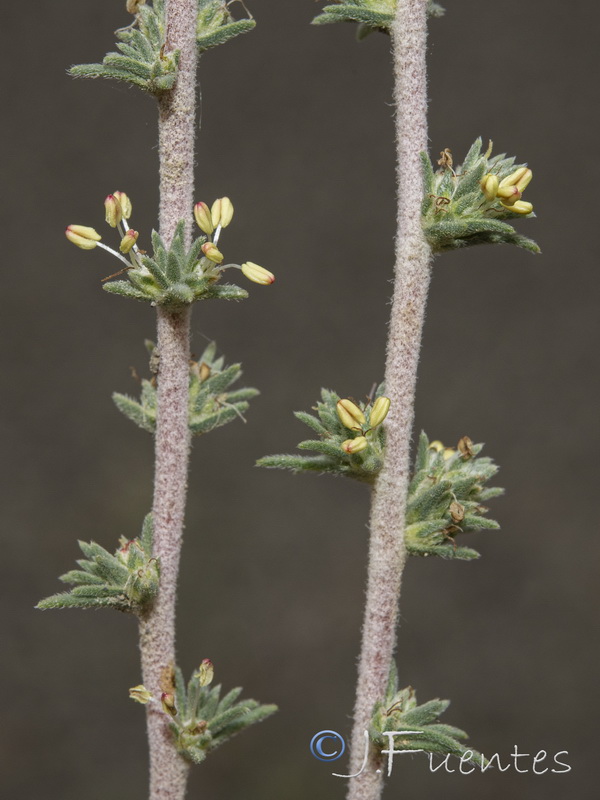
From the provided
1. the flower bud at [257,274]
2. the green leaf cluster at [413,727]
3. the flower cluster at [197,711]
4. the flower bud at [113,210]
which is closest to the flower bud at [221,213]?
the flower bud at [257,274]

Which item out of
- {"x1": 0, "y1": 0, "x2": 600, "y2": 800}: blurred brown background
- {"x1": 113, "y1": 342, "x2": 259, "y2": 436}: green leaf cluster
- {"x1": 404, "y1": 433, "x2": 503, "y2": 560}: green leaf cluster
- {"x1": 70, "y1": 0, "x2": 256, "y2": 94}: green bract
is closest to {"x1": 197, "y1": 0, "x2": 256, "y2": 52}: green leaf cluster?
{"x1": 70, "y1": 0, "x2": 256, "y2": 94}: green bract

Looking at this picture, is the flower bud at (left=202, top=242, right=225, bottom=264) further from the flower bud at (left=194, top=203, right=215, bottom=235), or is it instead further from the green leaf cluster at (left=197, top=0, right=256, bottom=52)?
the green leaf cluster at (left=197, top=0, right=256, bottom=52)

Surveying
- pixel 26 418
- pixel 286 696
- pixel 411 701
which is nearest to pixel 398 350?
pixel 411 701

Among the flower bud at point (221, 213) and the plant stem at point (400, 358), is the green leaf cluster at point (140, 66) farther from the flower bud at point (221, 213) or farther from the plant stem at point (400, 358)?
the plant stem at point (400, 358)

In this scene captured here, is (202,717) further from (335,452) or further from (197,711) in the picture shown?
(335,452)

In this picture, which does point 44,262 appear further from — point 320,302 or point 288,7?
point 288,7

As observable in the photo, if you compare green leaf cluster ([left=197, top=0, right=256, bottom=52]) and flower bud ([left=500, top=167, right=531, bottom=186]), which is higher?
green leaf cluster ([left=197, top=0, right=256, bottom=52])
